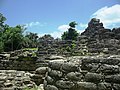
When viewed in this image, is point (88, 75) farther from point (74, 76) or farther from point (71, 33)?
point (71, 33)

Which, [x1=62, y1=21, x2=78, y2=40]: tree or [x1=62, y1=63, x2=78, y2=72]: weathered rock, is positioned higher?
[x1=62, y1=21, x2=78, y2=40]: tree

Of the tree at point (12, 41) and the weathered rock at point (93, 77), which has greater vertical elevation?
the tree at point (12, 41)

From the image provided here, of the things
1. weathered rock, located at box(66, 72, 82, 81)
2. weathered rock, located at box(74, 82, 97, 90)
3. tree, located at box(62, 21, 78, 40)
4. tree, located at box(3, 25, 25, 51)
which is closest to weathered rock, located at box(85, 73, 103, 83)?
weathered rock, located at box(74, 82, 97, 90)

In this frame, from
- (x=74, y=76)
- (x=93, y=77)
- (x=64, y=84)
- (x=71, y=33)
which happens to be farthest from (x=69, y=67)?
(x=71, y=33)

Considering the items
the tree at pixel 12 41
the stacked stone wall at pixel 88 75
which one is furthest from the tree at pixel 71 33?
the stacked stone wall at pixel 88 75

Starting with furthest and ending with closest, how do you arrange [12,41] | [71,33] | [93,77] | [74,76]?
1. [71,33]
2. [12,41]
3. [74,76]
4. [93,77]

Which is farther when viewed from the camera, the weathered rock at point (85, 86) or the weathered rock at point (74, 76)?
the weathered rock at point (74, 76)

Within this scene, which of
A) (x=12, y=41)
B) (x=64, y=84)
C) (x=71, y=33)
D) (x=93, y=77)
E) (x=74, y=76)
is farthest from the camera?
(x=71, y=33)

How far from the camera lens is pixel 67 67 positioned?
5.02 m

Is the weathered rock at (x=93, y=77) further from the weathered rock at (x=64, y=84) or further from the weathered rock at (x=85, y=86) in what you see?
the weathered rock at (x=64, y=84)

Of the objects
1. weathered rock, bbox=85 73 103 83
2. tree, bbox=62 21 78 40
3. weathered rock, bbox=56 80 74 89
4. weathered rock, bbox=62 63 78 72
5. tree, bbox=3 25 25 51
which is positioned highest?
tree, bbox=62 21 78 40

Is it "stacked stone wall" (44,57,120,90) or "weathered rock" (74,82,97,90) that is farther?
"weathered rock" (74,82,97,90)

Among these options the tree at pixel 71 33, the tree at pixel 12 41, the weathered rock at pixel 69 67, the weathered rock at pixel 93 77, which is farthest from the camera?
the tree at pixel 71 33

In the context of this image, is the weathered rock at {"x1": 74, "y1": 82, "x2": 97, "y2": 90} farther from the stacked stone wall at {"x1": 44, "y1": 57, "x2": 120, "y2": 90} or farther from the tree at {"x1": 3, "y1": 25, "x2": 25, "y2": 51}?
the tree at {"x1": 3, "y1": 25, "x2": 25, "y2": 51}
